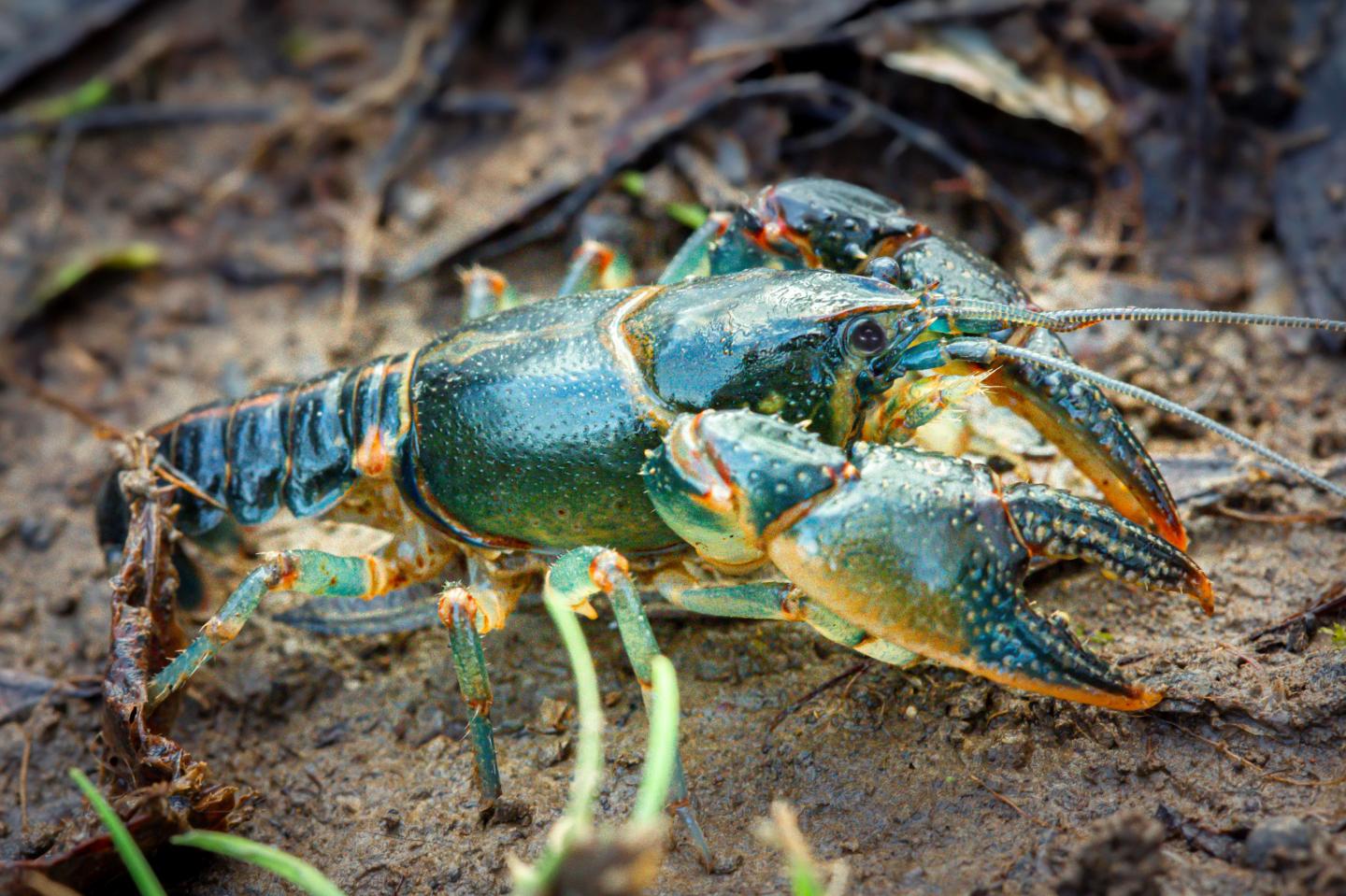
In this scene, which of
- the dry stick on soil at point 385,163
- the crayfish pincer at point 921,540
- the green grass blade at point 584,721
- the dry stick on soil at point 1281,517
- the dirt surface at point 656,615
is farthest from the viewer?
the dry stick on soil at point 385,163

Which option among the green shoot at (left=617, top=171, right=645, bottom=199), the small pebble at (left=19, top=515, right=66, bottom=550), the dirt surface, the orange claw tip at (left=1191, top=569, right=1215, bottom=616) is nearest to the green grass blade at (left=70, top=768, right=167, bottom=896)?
the dirt surface

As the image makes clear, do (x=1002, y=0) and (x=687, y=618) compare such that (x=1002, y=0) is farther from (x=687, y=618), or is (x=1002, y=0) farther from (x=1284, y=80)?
(x=687, y=618)

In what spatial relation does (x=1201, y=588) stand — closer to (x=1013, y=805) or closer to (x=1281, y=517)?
(x=1013, y=805)

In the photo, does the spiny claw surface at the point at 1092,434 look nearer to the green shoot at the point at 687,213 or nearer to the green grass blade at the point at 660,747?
the green grass blade at the point at 660,747

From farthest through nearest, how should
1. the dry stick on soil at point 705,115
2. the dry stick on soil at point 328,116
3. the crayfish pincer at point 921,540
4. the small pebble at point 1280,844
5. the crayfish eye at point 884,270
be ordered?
1. the dry stick on soil at point 328,116
2. the dry stick on soil at point 705,115
3. the crayfish eye at point 884,270
4. the crayfish pincer at point 921,540
5. the small pebble at point 1280,844

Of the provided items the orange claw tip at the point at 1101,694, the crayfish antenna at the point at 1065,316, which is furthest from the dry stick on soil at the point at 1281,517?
the orange claw tip at the point at 1101,694

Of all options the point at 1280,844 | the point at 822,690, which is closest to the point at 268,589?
the point at 822,690
